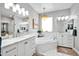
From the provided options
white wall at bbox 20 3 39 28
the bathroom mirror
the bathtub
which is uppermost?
white wall at bbox 20 3 39 28

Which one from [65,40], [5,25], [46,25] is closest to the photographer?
[5,25]

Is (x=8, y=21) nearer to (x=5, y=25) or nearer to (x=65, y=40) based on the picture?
(x=5, y=25)

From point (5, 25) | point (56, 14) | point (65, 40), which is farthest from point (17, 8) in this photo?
point (65, 40)

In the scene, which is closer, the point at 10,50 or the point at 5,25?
the point at 10,50

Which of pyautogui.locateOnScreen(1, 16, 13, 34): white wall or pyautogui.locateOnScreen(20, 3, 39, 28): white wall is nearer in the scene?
pyautogui.locateOnScreen(1, 16, 13, 34): white wall

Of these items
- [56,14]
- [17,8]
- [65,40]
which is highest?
[17,8]

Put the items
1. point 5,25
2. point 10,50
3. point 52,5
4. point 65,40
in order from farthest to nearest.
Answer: point 65,40
point 52,5
point 5,25
point 10,50

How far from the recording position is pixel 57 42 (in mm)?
2090

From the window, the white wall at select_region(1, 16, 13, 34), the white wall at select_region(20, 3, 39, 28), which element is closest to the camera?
the white wall at select_region(1, 16, 13, 34)

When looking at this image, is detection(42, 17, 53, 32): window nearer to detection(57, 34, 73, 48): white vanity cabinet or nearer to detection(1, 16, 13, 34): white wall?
detection(57, 34, 73, 48): white vanity cabinet

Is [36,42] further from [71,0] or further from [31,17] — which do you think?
[71,0]

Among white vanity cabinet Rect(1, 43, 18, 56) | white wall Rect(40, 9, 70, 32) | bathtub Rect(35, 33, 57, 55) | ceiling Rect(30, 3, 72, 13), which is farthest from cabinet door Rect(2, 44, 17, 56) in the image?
white wall Rect(40, 9, 70, 32)

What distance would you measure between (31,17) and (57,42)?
3.06 ft

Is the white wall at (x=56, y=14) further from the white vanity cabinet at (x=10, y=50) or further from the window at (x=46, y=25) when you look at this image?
the white vanity cabinet at (x=10, y=50)
